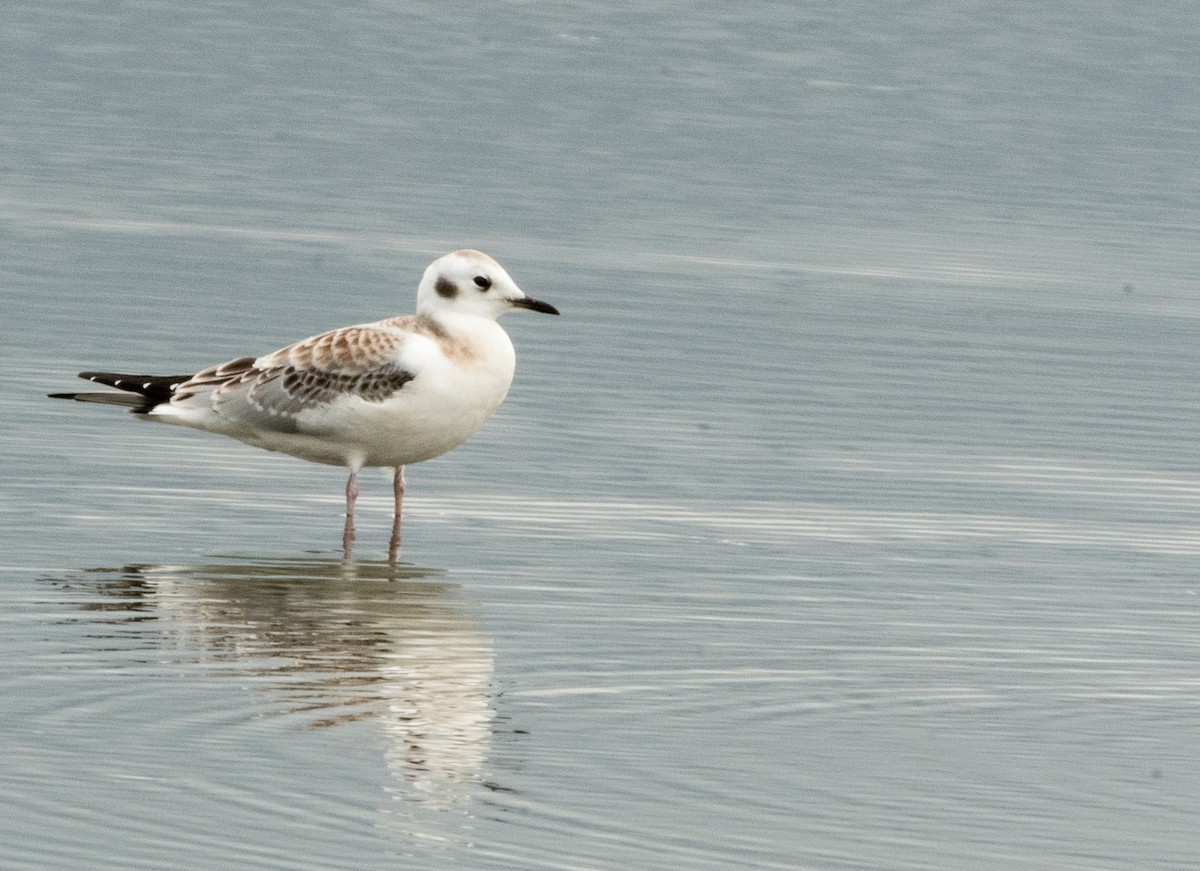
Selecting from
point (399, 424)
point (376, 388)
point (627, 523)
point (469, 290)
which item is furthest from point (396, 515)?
point (469, 290)

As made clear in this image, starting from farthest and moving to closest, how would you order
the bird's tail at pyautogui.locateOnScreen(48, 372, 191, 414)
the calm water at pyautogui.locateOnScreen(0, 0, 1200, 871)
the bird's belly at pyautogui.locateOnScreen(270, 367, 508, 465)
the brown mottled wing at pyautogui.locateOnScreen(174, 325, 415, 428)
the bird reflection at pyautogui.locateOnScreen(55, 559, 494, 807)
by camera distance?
the bird's tail at pyautogui.locateOnScreen(48, 372, 191, 414) < the brown mottled wing at pyautogui.locateOnScreen(174, 325, 415, 428) < the bird's belly at pyautogui.locateOnScreen(270, 367, 508, 465) < the bird reflection at pyautogui.locateOnScreen(55, 559, 494, 807) < the calm water at pyautogui.locateOnScreen(0, 0, 1200, 871)

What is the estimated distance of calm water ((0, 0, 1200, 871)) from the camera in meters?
7.98

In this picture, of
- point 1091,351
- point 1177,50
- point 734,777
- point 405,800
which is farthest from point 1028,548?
point 1177,50

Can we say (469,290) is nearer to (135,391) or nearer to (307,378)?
(307,378)

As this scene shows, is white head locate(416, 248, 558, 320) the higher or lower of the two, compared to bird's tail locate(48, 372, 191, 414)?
higher

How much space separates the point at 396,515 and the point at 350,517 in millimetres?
281

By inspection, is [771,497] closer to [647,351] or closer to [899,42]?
[647,351]

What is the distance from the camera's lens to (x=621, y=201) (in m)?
24.5

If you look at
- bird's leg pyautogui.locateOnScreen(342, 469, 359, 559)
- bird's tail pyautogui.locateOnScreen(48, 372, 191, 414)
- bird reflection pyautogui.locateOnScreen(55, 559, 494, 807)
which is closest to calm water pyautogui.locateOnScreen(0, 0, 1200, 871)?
bird reflection pyautogui.locateOnScreen(55, 559, 494, 807)

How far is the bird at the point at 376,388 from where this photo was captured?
12.3m

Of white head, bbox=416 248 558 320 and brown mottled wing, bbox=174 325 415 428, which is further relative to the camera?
white head, bbox=416 248 558 320

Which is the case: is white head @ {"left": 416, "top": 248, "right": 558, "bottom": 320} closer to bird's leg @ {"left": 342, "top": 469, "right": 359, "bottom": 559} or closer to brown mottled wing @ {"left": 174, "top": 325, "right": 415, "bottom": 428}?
brown mottled wing @ {"left": 174, "top": 325, "right": 415, "bottom": 428}

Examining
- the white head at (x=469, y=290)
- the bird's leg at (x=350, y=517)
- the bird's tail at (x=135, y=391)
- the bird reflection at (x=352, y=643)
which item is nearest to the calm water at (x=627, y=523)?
the bird reflection at (x=352, y=643)

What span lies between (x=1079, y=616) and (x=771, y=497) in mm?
2366
